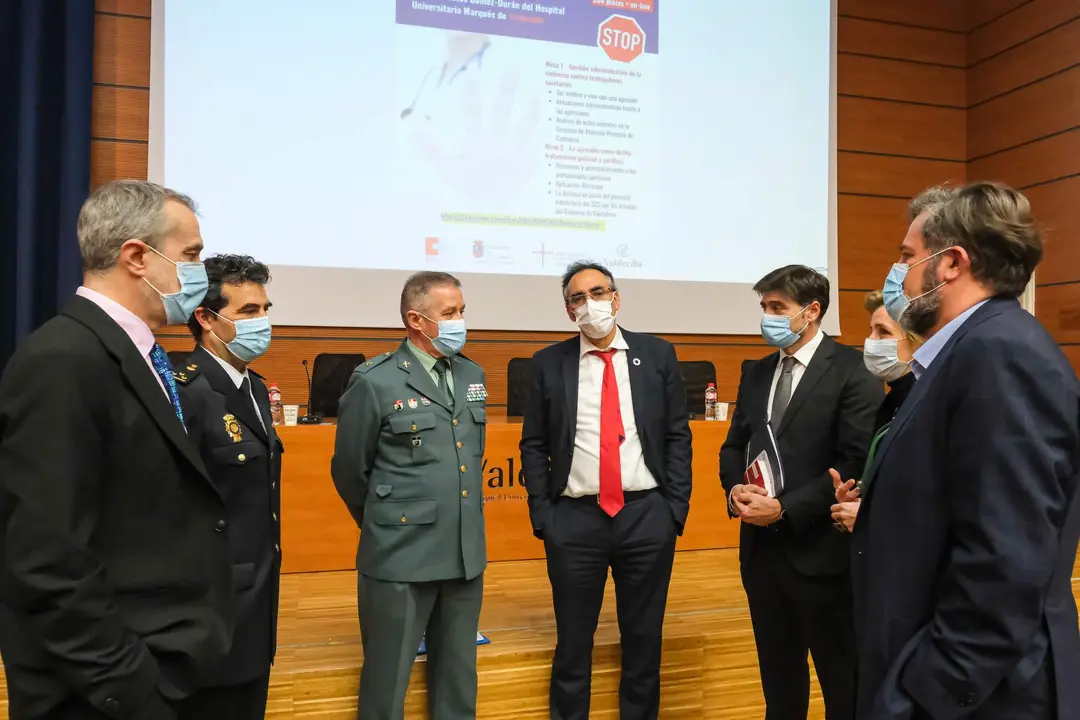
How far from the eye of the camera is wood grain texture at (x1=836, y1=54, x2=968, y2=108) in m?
5.65

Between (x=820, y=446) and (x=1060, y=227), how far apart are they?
4095 mm

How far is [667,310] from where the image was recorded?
4.96 meters

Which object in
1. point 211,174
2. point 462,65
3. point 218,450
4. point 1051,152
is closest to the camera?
point 218,450

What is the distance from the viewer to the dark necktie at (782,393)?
2346mm

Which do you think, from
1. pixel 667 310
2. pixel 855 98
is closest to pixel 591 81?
pixel 667 310

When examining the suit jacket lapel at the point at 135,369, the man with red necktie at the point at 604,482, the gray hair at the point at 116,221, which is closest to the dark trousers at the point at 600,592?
the man with red necktie at the point at 604,482

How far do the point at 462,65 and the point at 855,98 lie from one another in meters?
2.95

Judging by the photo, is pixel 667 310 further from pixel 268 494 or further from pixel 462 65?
pixel 268 494

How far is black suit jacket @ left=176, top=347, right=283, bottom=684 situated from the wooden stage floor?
73 centimetres

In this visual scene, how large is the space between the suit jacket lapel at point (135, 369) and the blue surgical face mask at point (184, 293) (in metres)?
0.13

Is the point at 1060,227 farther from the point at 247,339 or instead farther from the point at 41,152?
the point at 41,152

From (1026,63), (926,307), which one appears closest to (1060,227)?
(1026,63)

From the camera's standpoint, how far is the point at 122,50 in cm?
437

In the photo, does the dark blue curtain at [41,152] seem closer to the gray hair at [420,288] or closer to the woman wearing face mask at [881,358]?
the gray hair at [420,288]
